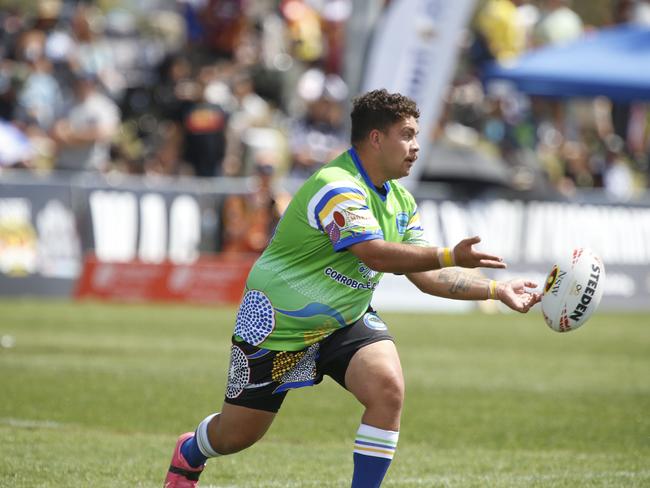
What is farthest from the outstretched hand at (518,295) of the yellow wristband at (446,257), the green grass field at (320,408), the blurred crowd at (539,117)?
the blurred crowd at (539,117)

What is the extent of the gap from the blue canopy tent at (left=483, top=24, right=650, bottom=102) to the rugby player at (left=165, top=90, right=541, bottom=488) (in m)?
16.8

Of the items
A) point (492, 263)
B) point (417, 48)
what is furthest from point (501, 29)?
point (492, 263)

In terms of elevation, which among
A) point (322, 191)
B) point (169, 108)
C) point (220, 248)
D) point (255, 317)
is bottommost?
point (220, 248)

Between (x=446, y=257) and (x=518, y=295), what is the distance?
0.58 meters

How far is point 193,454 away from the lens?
714 centimetres

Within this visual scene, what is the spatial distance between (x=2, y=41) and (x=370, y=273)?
18048 millimetres

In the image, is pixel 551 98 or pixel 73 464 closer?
pixel 73 464

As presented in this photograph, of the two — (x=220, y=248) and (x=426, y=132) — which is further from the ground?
(x=426, y=132)

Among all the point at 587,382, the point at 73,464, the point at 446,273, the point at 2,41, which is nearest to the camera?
the point at 446,273

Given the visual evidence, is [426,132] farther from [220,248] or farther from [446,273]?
[446,273]

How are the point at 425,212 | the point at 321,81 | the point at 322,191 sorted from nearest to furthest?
the point at 322,191 < the point at 425,212 < the point at 321,81

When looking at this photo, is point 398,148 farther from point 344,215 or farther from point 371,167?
point 344,215

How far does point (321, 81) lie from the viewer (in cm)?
2602

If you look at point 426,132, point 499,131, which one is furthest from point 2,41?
point 499,131
